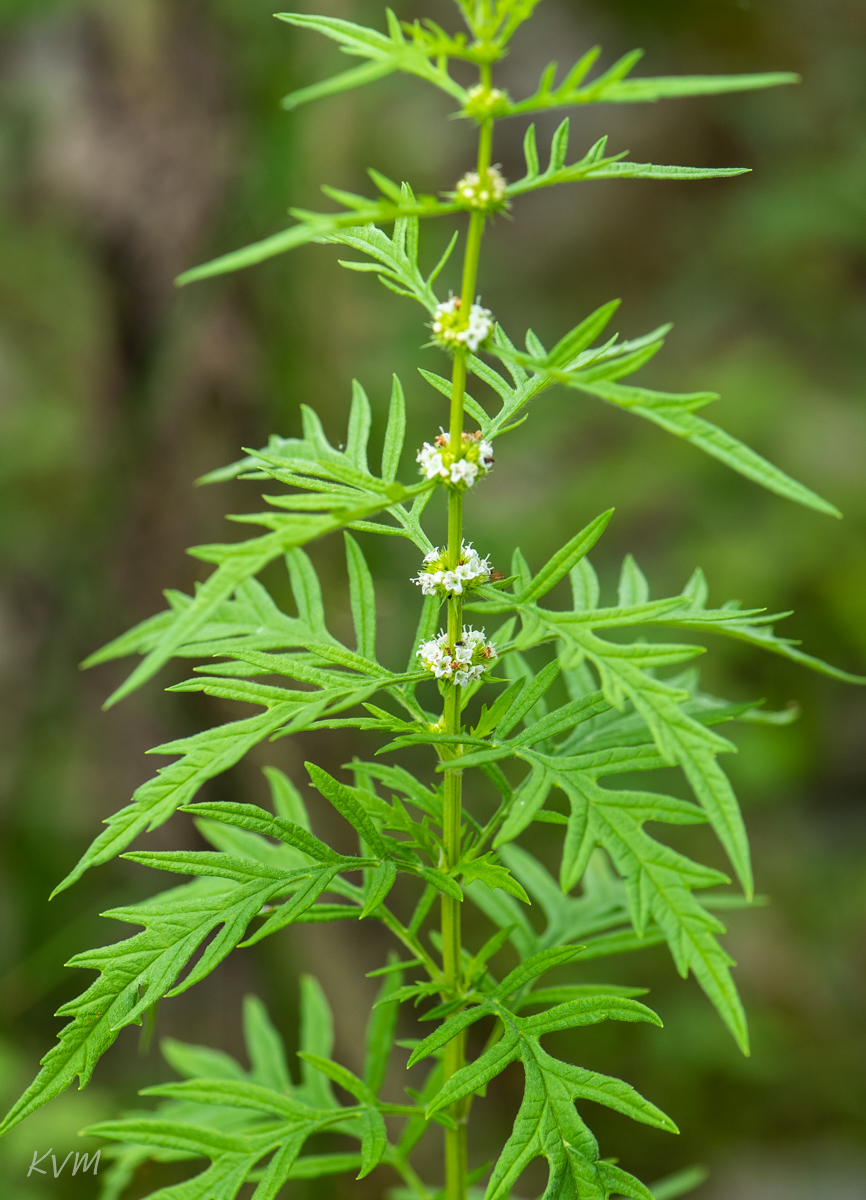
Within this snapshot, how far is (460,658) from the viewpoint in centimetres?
113

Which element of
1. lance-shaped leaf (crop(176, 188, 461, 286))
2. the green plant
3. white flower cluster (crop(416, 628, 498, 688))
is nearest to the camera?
lance-shaped leaf (crop(176, 188, 461, 286))

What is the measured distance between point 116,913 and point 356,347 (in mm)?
4614

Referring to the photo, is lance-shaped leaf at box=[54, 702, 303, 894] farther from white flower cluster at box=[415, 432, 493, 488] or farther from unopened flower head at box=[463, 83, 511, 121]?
unopened flower head at box=[463, 83, 511, 121]

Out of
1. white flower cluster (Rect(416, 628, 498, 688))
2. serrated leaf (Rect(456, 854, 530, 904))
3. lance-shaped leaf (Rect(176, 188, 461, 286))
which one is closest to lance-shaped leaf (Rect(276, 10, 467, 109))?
lance-shaped leaf (Rect(176, 188, 461, 286))

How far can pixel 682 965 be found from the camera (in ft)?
2.90

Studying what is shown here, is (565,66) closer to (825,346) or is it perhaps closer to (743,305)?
(743,305)

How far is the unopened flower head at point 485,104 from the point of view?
941 mm

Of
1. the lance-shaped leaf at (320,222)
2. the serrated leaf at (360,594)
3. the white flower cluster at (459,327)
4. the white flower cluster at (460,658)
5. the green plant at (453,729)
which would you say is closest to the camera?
the lance-shaped leaf at (320,222)

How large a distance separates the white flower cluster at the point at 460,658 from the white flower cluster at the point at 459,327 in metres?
0.35

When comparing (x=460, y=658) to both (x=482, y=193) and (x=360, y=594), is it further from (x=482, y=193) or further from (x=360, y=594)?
(x=482, y=193)

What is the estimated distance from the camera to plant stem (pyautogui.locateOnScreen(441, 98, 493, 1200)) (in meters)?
0.98

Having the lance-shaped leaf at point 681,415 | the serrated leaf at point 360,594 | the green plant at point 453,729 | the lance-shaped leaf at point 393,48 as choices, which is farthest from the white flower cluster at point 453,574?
the lance-shaped leaf at point 393,48

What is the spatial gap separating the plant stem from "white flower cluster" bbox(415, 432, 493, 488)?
2 cm

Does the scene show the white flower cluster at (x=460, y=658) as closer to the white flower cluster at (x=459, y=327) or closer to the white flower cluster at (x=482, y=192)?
the white flower cluster at (x=459, y=327)
